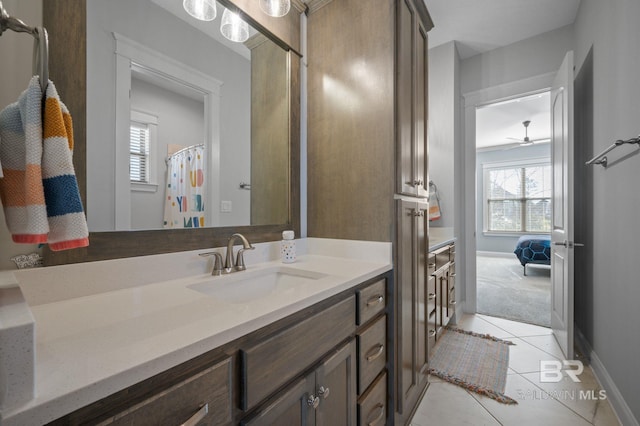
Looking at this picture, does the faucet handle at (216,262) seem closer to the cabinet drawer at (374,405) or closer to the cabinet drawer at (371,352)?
the cabinet drawer at (371,352)

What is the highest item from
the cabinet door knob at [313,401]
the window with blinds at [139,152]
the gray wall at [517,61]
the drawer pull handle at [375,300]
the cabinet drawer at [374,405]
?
the gray wall at [517,61]

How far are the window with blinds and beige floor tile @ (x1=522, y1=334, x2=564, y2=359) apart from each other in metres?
2.95

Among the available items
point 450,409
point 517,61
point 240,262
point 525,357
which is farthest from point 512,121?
point 240,262

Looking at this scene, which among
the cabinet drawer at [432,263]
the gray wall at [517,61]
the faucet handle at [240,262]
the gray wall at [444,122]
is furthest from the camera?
the gray wall at [444,122]

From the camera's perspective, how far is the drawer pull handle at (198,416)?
0.53 metres

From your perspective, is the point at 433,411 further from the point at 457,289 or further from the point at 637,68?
the point at 637,68

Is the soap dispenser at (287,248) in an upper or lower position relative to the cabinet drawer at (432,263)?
upper

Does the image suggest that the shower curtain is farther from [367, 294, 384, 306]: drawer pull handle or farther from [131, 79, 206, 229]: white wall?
[367, 294, 384, 306]: drawer pull handle

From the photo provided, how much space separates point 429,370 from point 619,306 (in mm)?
1147

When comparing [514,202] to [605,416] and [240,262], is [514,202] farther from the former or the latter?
[240,262]

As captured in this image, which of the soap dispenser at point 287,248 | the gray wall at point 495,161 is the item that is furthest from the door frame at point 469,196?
the gray wall at point 495,161

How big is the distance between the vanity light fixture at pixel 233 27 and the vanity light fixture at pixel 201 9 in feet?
0.19

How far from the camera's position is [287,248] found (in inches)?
55.2

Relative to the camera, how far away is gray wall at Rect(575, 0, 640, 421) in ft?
4.58
